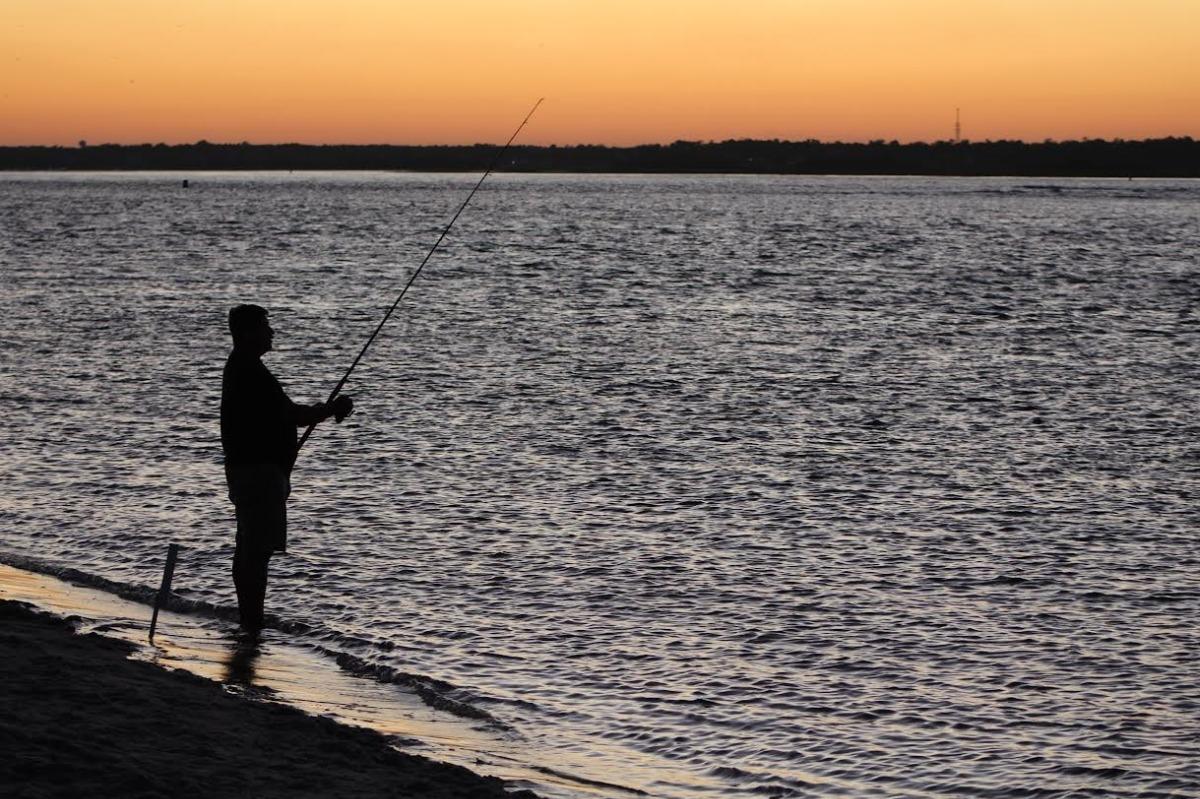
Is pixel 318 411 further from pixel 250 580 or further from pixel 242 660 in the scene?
pixel 242 660

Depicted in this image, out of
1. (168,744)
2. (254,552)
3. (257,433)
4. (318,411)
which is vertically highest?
(318,411)

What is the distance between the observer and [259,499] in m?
7.98

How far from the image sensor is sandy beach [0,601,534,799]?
17.5 feet

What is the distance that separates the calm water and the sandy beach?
3.21 feet

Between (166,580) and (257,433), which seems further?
(166,580)

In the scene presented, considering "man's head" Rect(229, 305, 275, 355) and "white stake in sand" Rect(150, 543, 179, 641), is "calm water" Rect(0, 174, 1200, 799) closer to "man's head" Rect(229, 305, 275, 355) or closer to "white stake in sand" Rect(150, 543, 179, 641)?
"white stake in sand" Rect(150, 543, 179, 641)

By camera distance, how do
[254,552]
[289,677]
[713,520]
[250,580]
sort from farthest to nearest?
[713,520] → [250,580] → [254,552] → [289,677]

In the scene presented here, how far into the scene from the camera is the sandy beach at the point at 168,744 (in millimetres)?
5328

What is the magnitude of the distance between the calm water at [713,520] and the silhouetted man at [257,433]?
796 mm

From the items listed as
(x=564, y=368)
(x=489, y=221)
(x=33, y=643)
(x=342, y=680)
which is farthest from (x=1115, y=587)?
(x=489, y=221)

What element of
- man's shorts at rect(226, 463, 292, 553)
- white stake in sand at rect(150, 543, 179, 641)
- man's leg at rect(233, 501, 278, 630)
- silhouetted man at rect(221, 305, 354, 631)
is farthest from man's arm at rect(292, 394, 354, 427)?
white stake in sand at rect(150, 543, 179, 641)

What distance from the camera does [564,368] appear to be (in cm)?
2297

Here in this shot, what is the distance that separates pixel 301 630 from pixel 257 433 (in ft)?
4.53

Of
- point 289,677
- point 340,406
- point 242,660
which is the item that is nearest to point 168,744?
point 289,677
